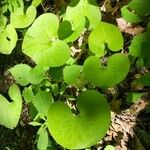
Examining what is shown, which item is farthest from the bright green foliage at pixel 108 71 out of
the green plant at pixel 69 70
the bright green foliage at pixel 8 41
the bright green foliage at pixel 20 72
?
the bright green foliage at pixel 8 41

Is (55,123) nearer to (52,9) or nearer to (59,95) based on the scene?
(59,95)

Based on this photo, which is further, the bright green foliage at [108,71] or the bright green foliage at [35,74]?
the bright green foliage at [35,74]

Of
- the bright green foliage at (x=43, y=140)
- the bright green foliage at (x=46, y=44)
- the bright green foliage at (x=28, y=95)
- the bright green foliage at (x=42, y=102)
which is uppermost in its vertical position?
the bright green foliage at (x=46, y=44)

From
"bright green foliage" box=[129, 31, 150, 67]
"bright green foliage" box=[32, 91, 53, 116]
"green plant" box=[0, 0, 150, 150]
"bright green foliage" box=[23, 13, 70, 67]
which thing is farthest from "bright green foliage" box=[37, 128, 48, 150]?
"bright green foliage" box=[129, 31, 150, 67]

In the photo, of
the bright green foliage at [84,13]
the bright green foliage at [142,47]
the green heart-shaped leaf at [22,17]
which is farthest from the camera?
the green heart-shaped leaf at [22,17]

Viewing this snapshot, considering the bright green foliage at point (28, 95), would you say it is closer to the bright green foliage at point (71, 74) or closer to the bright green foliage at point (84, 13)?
the bright green foliage at point (71, 74)

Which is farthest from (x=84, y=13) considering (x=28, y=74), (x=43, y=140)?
(x=43, y=140)
